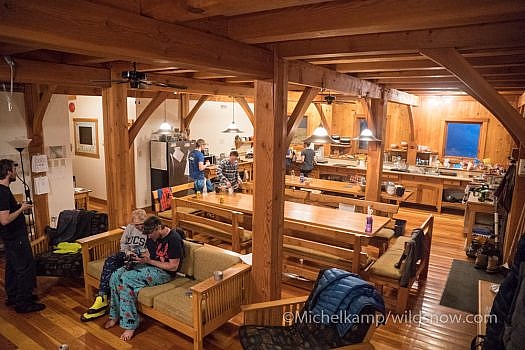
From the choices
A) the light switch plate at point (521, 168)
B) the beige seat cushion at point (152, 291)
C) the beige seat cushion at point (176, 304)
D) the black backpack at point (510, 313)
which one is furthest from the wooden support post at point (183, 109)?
the black backpack at point (510, 313)

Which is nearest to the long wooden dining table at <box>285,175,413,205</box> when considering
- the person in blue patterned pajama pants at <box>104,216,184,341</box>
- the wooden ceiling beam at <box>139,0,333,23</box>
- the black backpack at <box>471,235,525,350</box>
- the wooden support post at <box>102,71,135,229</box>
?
the wooden support post at <box>102,71,135,229</box>

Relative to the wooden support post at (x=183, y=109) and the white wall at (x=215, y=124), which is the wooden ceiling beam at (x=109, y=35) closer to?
the wooden support post at (x=183, y=109)

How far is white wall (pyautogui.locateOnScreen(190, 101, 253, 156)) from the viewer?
9.66 metres

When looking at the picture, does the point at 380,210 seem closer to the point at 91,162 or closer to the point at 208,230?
the point at 208,230

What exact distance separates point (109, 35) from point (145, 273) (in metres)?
2.41

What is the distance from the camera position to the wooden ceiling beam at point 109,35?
4.90 feet

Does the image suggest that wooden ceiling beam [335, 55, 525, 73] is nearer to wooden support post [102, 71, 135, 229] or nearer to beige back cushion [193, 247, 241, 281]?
beige back cushion [193, 247, 241, 281]

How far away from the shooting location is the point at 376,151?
20.3ft

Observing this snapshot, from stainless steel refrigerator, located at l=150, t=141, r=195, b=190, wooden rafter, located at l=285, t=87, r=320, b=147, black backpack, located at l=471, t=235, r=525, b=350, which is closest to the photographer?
black backpack, located at l=471, t=235, r=525, b=350

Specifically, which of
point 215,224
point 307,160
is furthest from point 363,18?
point 307,160

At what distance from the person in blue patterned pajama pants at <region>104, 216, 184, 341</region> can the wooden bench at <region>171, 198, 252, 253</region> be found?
1385 mm

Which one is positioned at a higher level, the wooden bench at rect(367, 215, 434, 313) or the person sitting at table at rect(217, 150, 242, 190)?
the person sitting at table at rect(217, 150, 242, 190)

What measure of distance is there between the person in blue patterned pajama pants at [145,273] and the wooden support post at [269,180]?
82 centimetres

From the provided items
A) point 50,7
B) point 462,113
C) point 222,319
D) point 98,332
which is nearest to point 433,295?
point 222,319
